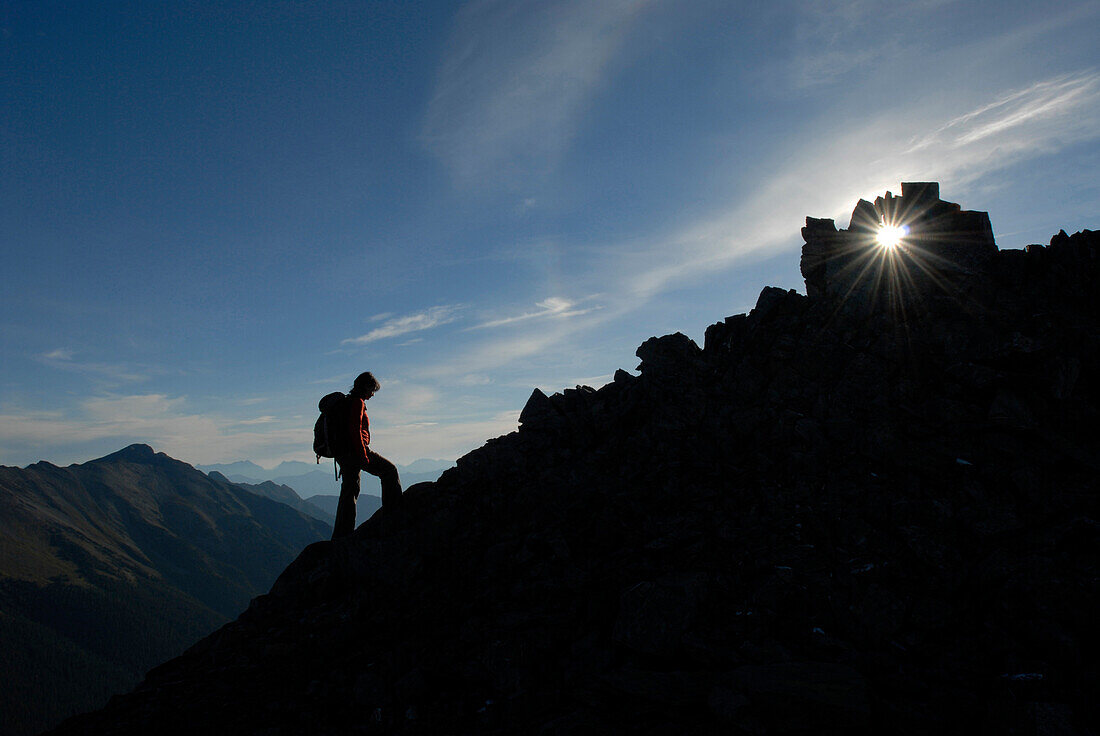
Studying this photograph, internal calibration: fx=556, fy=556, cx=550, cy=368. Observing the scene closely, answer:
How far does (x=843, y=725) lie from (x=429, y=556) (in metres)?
8.98

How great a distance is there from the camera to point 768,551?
958 cm

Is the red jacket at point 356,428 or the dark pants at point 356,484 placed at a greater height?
the red jacket at point 356,428

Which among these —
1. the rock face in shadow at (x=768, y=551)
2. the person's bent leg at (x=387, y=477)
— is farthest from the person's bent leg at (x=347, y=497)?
the rock face in shadow at (x=768, y=551)

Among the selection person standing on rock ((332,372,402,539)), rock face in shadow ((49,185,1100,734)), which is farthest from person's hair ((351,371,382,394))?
rock face in shadow ((49,185,1100,734))

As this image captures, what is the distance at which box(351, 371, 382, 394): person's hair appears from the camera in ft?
47.1

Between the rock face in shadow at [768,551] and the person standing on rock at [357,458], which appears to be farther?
the person standing on rock at [357,458]

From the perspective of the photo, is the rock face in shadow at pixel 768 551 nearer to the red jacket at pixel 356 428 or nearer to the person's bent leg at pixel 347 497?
the person's bent leg at pixel 347 497

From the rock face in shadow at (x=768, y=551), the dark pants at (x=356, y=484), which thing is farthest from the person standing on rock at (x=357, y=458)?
the rock face in shadow at (x=768, y=551)

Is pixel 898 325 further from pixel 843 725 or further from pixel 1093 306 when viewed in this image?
pixel 843 725

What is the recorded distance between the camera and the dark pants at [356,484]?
46.3 ft

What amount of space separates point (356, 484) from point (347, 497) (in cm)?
53

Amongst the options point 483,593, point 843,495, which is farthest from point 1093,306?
point 483,593

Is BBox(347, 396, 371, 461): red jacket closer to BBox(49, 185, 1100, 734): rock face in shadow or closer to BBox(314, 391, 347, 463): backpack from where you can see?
BBox(314, 391, 347, 463): backpack

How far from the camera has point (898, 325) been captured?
1336cm
